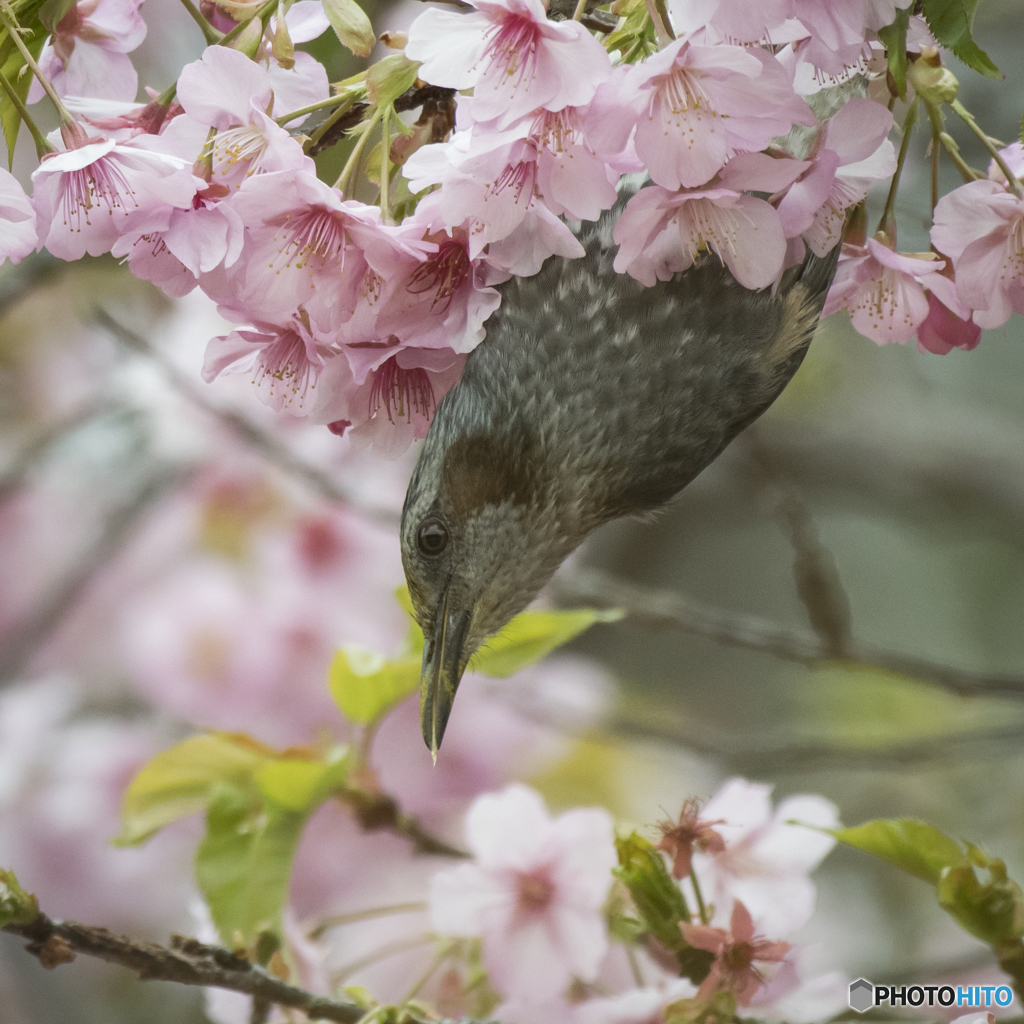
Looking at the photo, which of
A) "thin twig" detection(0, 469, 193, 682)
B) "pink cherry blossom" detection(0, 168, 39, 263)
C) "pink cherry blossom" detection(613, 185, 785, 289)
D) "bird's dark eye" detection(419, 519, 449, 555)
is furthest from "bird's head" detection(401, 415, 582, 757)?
"thin twig" detection(0, 469, 193, 682)

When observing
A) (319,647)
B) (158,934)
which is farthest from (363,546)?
(158,934)

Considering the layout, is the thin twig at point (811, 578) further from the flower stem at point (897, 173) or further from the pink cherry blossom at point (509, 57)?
the pink cherry blossom at point (509, 57)

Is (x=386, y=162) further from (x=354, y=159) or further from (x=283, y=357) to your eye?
(x=283, y=357)

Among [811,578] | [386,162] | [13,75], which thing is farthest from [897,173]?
[811,578]

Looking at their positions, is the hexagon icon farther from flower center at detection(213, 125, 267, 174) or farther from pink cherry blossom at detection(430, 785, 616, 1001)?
flower center at detection(213, 125, 267, 174)

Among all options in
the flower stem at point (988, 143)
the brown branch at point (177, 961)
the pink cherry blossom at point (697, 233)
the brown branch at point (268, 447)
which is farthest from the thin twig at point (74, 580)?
the flower stem at point (988, 143)

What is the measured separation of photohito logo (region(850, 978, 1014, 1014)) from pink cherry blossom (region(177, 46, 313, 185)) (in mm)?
592

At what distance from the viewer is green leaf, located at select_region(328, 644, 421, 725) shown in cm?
82

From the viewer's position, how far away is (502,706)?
6.53ft

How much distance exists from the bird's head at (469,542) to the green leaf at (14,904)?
0.20 metres

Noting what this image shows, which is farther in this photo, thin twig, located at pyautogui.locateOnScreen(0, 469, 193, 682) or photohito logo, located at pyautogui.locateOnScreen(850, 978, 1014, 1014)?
thin twig, located at pyautogui.locateOnScreen(0, 469, 193, 682)

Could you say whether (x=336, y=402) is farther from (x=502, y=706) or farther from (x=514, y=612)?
(x=502, y=706)

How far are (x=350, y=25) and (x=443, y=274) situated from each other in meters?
0.12

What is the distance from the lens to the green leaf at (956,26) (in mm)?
445
